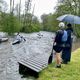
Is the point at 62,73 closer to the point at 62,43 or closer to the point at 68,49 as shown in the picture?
the point at 62,43

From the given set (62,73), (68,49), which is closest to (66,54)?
(68,49)

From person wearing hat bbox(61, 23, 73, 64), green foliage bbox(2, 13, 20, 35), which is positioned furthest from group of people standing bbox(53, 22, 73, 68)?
green foliage bbox(2, 13, 20, 35)

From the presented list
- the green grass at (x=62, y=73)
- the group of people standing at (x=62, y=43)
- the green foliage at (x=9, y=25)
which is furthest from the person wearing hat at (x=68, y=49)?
the green foliage at (x=9, y=25)

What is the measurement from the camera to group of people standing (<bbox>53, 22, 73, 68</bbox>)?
958 centimetres

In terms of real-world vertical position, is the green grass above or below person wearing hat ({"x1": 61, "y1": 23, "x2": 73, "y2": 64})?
below

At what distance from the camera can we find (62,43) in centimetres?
984

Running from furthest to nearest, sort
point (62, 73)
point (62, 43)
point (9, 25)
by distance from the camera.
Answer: point (9, 25), point (62, 43), point (62, 73)

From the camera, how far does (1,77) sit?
10.5 metres

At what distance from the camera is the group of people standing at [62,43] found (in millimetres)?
9583

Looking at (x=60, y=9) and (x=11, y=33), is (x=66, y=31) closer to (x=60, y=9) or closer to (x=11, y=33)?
(x=11, y=33)

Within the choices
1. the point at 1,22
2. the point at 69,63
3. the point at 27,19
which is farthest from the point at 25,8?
the point at 69,63

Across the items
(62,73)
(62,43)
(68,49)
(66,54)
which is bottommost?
(62,73)

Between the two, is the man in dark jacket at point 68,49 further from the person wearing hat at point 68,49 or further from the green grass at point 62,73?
the green grass at point 62,73

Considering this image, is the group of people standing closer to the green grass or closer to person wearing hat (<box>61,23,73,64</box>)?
person wearing hat (<box>61,23,73,64</box>)
